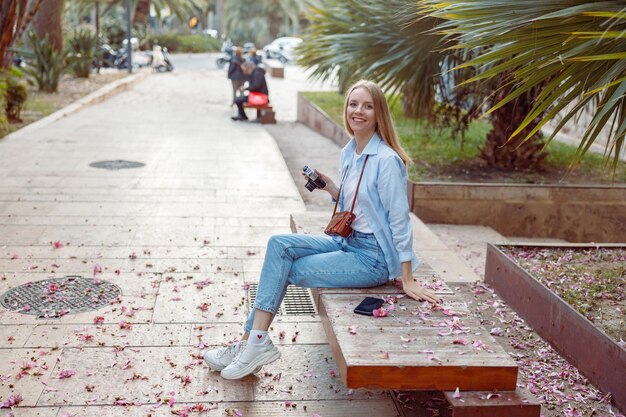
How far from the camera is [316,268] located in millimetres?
4168

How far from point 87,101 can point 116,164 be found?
339 inches

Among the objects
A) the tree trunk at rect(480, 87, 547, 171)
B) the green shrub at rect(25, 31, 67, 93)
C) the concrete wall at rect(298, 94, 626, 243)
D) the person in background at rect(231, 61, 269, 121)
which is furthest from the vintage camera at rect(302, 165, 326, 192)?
the green shrub at rect(25, 31, 67, 93)

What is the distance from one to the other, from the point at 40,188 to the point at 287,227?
3.00 metres

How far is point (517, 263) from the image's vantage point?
227 inches

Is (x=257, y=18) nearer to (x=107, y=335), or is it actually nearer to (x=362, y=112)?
(x=107, y=335)

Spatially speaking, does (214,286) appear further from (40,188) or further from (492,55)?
(40,188)

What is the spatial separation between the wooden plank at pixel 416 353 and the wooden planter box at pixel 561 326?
95 cm

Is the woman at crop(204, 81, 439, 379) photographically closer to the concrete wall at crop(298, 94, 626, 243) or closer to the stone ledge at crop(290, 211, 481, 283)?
the stone ledge at crop(290, 211, 481, 283)

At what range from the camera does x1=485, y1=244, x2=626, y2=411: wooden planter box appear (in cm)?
423

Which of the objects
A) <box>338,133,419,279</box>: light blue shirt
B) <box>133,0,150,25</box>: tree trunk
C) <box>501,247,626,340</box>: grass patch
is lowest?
<box>501,247,626,340</box>: grass patch

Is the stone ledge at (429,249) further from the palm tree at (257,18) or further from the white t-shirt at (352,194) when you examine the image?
the palm tree at (257,18)

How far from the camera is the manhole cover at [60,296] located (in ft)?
16.4

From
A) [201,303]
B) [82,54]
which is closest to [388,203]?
[201,303]

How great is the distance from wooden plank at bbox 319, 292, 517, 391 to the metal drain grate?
1.36 m
